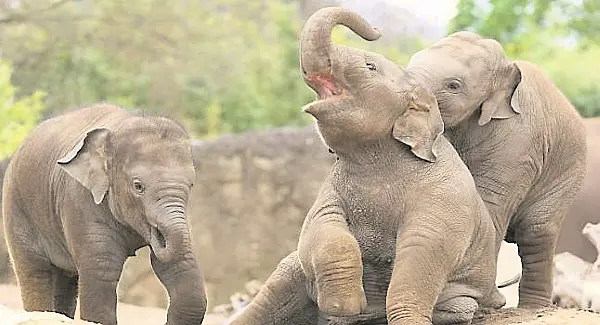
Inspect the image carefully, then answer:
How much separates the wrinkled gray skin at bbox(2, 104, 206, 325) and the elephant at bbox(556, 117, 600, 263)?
A: 3120 millimetres

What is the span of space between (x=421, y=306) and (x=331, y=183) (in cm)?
43

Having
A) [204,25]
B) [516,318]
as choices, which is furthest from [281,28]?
[516,318]

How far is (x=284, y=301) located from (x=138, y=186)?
55 cm

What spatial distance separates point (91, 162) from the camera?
3135 millimetres

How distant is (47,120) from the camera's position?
12.1 feet

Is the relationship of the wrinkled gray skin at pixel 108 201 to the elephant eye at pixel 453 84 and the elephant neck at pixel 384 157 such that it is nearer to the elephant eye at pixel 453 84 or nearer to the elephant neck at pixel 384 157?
the elephant neck at pixel 384 157

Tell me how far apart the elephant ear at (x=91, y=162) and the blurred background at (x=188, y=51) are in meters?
9.92

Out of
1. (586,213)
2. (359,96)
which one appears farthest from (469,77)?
(586,213)

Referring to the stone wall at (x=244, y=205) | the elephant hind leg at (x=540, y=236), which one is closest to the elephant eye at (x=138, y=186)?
the elephant hind leg at (x=540, y=236)

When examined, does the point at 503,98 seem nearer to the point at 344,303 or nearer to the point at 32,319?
the point at 344,303

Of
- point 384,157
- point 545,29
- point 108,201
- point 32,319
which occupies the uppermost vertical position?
point 545,29

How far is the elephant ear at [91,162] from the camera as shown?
123 inches

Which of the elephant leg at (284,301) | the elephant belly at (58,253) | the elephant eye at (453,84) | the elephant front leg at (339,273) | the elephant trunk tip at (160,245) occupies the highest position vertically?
the elephant eye at (453,84)

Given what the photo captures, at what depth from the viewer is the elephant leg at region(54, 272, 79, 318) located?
374cm
